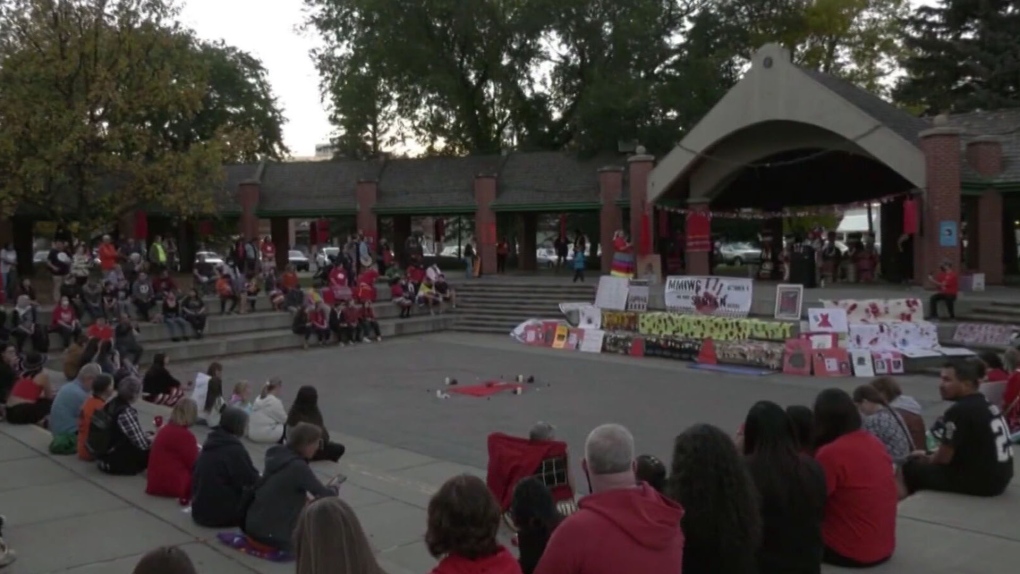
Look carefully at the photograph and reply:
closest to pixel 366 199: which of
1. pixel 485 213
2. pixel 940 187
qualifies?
pixel 485 213

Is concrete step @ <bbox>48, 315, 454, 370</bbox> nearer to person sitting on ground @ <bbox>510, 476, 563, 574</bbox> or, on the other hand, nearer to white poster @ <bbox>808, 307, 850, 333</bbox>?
white poster @ <bbox>808, 307, 850, 333</bbox>

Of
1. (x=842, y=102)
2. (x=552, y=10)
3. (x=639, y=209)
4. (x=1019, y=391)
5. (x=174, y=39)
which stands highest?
(x=552, y=10)

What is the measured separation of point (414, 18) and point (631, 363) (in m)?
26.4

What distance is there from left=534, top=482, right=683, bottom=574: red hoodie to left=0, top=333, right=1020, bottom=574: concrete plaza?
3.14 metres

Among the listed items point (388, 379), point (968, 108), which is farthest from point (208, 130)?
point (968, 108)

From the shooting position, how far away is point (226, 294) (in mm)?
24953

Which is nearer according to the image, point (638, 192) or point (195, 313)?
point (195, 313)

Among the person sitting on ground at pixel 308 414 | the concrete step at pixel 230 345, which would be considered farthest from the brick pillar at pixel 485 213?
the person sitting on ground at pixel 308 414

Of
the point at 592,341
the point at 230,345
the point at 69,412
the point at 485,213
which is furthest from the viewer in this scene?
the point at 485,213

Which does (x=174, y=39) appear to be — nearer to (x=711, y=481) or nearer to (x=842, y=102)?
(x=842, y=102)

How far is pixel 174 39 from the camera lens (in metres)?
27.9

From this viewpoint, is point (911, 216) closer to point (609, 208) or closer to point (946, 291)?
point (946, 291)

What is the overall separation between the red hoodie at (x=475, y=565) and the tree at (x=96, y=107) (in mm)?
24140

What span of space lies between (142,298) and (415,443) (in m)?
12.5
